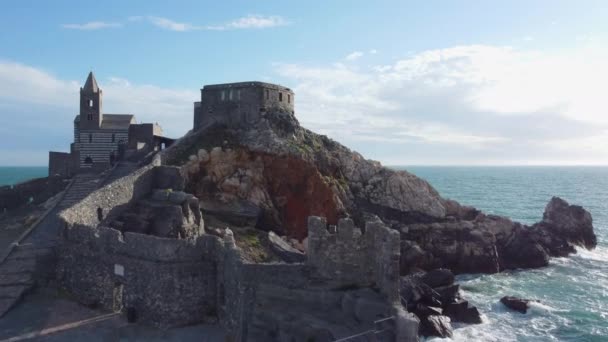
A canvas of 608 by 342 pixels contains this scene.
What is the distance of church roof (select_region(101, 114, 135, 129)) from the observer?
149 ft

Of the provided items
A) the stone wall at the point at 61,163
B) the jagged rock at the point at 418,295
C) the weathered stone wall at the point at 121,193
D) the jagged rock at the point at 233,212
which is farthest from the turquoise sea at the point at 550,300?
the stone wall at the point at 61,163

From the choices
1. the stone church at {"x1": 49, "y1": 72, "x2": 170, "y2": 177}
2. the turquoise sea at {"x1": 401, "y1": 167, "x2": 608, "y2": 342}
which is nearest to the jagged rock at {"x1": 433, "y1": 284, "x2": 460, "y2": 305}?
the turquoise sea at {"x1": 401, "y1": 167, "x2": 608, "y2": 342}

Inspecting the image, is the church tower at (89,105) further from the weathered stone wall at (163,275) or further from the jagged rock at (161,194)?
the weathered stone wall at (163,275)

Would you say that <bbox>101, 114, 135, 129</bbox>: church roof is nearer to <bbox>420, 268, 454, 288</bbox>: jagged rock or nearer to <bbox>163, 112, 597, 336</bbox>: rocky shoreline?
<bbox>163, 112, 597, 336</bbox>: rocky shoreline

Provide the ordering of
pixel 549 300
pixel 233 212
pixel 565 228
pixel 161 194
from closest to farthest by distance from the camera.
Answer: pixel 161 194
pixel 549 300
pixel 233 212
pixel 565 228

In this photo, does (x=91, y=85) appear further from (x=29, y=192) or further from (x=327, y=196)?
(x=327, y=196)

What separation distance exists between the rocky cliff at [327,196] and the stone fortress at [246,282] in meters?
18.7

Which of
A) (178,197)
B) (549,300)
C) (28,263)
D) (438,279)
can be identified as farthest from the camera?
(549,300)

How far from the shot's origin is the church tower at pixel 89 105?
43781 millimetres

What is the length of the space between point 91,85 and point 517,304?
1600 inches

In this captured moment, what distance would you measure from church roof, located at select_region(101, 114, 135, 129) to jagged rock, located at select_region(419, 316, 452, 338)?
106ft

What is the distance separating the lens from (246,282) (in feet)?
57.8

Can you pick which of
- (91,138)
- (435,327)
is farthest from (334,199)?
(91,138)

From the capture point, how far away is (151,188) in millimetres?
33312
